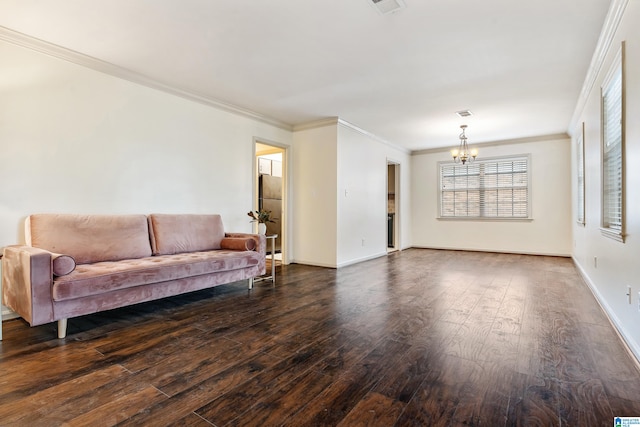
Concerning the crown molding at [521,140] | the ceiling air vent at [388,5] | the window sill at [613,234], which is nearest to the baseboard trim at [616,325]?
the window sill at [613,234]

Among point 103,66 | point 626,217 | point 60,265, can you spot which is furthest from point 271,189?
point 626,217

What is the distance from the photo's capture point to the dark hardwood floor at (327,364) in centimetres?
152

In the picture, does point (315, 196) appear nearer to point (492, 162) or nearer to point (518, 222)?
point (492, 162)

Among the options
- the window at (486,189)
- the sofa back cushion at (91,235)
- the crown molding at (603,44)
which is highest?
the crown molding at (603,44)

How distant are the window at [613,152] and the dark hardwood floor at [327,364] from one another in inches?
34.3

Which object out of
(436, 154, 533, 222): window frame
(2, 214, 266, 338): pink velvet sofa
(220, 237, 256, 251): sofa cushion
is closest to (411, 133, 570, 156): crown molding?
(436, 154, 533, 222): window frame

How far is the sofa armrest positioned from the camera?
2227mm

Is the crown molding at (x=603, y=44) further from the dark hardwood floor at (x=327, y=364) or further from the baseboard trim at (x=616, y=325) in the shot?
the dark hardwood floor at (x=327, y=364)

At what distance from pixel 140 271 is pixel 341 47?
107 inches

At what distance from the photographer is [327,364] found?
199 centimetres

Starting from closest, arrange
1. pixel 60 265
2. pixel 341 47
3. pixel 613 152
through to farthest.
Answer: pixel 60 265, pixel 613 152, pixel 341 47

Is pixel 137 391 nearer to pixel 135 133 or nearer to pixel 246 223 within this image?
pixel 135 133

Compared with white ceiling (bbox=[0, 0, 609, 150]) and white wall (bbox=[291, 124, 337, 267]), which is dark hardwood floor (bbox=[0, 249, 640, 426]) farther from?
white ceiling (bbox=[0, 0, 609, 150])

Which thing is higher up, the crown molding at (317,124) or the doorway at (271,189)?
the crown molding at (317,124)
